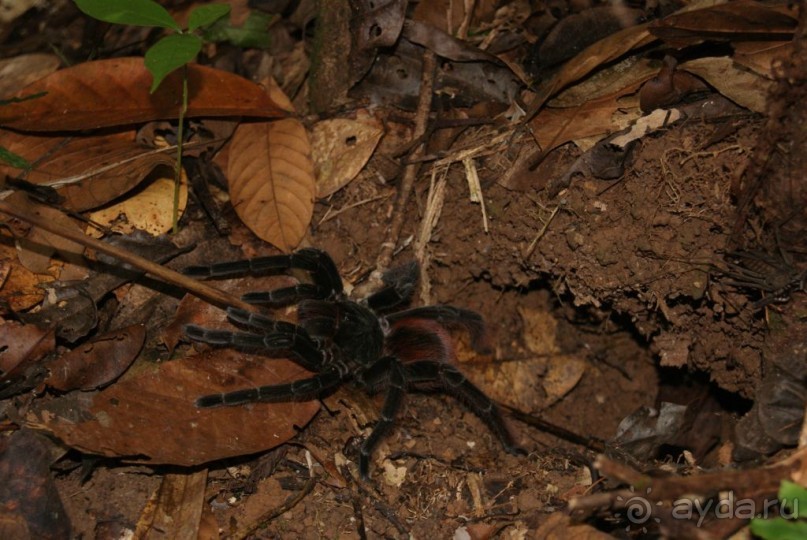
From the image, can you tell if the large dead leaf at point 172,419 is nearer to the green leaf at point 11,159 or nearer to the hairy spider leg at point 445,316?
the hairy spider leg at point 445,316

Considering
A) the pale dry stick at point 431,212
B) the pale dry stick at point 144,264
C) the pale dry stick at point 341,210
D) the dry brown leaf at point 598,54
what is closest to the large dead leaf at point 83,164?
the pale dry stick at point 144,264

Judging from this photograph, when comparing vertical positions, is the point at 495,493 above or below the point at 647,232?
below

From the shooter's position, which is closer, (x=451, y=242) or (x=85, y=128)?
(x=85, y=128)

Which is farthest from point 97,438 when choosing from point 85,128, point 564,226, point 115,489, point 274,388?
point 564,226

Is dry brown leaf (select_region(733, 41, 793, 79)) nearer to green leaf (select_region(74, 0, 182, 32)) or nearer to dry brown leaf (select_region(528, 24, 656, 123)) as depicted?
dry brown leaf (select_region(528, 24, 656, 123))

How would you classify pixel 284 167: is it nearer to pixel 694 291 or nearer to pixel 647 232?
pixel 647 232

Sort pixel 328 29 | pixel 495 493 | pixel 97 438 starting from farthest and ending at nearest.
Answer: pixel 328 29 < pixel 495 493 < pixel 97 438

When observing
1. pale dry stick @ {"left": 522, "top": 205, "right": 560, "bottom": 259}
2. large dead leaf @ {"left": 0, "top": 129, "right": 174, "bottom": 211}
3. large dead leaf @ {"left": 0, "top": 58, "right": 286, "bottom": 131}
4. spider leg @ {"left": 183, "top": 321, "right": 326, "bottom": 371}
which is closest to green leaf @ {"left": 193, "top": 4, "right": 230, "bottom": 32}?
large dead leaf @ {"left": 0, "top": 58, "right": 286, "bottom": 131}
